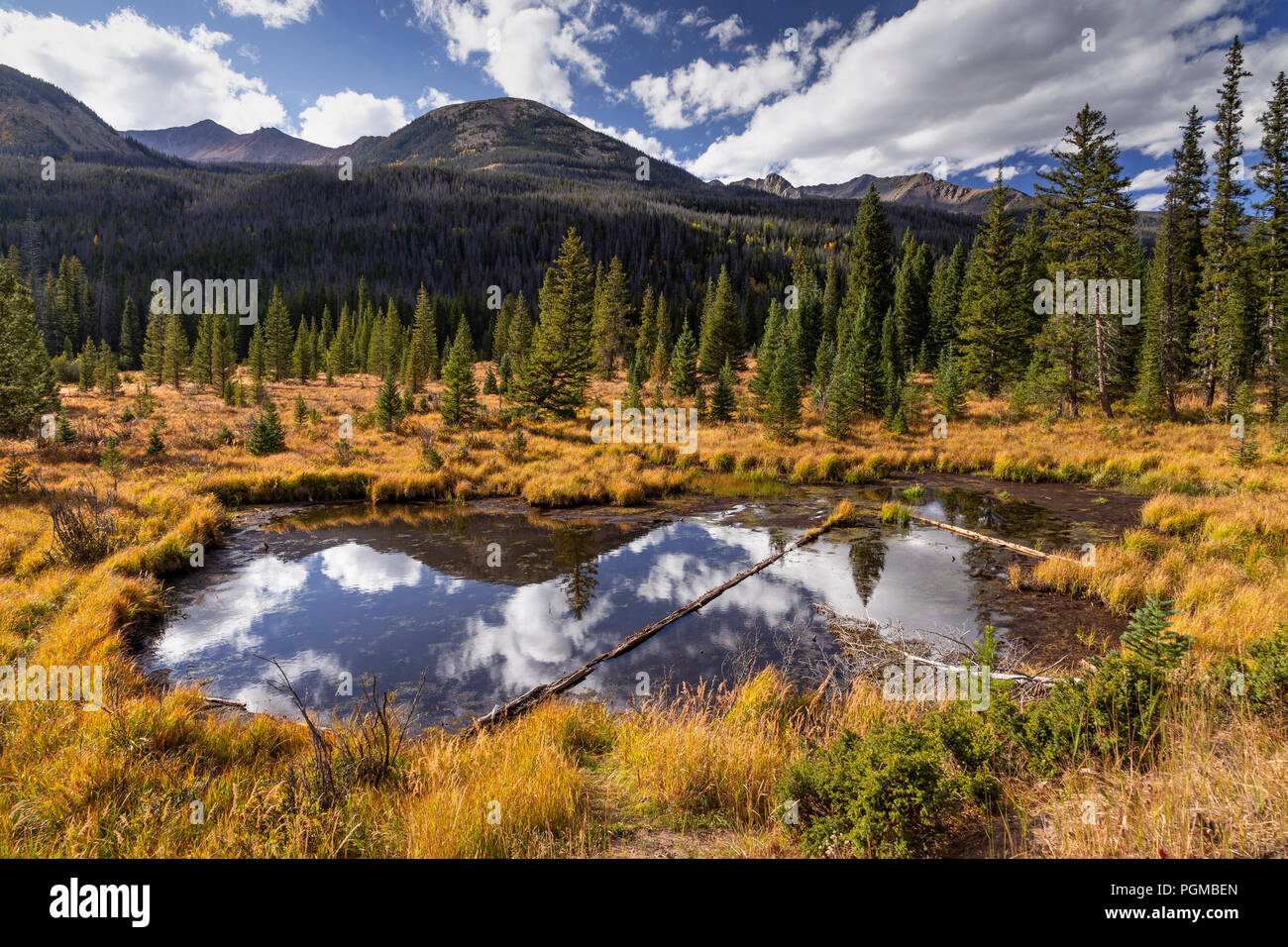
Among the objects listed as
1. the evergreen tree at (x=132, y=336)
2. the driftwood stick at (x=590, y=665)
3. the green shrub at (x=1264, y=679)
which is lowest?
the driftwood stick at (x=590, y=665)

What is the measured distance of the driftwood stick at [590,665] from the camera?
7.06 m

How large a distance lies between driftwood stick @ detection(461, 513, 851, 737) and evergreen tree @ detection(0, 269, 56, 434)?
27.0m

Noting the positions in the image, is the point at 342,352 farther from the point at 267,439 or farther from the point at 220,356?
the point at 267,439

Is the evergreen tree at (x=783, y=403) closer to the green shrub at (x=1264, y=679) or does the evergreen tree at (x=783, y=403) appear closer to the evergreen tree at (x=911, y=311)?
the evergreen tree at (x=911, y=311)

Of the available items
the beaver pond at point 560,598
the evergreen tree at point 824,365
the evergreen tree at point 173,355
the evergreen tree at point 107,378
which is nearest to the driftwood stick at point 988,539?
the beaver pond at point 560,598

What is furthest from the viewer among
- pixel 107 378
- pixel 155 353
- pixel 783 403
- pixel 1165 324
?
pixel 155 353

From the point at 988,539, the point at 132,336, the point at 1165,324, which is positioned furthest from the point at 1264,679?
the point at 132,336

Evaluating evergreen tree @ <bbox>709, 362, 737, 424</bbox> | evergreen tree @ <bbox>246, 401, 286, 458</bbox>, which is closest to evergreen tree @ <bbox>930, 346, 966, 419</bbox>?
evergreen tree @ <bbox>709, 362, 737, 424</bbox>

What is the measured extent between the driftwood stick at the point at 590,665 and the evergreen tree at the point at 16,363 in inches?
1062

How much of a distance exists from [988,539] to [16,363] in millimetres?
34956

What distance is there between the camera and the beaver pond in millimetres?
9039

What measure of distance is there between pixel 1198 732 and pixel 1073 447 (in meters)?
28.0

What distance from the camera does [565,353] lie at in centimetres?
3400

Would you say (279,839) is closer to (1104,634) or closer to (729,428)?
(1104,634)
